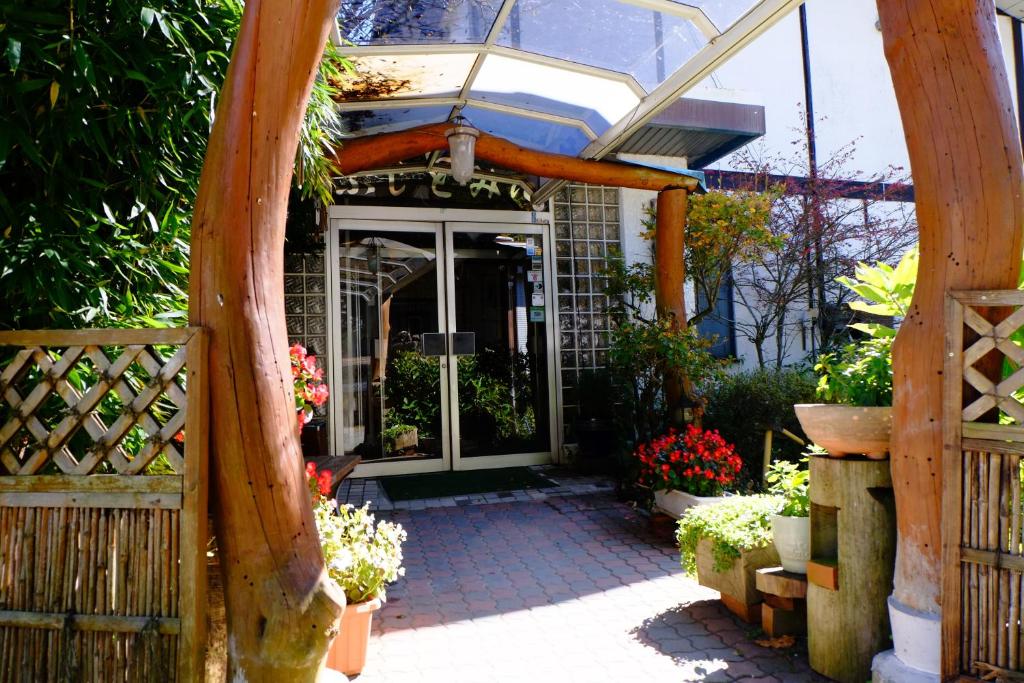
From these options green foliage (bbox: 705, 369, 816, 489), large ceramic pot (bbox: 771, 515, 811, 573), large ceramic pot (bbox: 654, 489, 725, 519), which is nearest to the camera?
large ceramic pot (bbox: 771, 515, 811, 573)

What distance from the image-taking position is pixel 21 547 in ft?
6.86

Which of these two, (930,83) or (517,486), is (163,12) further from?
(517,486)

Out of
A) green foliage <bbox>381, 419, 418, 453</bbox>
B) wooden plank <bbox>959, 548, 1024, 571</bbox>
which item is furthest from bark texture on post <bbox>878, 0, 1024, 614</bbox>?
green foliage <bbox>381, 419, 418, 453</bbox>

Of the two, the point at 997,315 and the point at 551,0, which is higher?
the point at 551,0

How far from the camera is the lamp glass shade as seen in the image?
5617 millimetres

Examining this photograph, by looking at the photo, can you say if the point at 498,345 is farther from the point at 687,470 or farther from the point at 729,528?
the point at 729,528

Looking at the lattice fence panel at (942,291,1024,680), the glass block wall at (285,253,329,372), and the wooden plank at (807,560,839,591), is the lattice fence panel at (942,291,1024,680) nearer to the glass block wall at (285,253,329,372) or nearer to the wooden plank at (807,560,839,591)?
the wooden plank at (807,560,839,591)

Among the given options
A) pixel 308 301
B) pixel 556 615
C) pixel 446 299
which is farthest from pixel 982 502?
pixel 308 301

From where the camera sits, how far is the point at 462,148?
5.62 metres

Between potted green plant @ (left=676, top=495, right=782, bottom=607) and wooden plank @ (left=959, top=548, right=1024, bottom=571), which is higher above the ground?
wooden plank @ (left=959, top=548, right=1024, bottom=571)

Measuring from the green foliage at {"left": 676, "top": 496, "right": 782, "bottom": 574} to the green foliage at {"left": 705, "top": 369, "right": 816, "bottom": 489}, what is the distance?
2734mm

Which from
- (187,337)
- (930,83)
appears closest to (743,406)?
(930,83)

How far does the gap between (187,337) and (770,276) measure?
7.77 meters

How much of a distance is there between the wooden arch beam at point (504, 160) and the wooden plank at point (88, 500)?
12.7 ft
